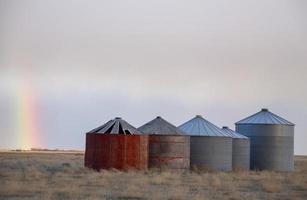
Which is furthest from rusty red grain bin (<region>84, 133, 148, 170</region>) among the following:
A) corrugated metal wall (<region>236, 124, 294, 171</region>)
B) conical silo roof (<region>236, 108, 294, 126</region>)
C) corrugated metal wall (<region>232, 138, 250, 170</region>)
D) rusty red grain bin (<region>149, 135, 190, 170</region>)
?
conical silo roof (<region>236, 108, 294, 126</region>)

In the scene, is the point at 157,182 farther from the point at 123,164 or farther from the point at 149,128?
the point at 149,128

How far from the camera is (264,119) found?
59531mm

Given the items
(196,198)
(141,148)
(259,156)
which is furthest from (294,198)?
(259,156)

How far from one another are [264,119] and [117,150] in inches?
781

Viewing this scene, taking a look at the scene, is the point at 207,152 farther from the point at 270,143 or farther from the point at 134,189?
the point at 134,189

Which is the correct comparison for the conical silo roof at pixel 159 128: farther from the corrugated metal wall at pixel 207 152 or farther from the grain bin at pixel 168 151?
the corrugated metal wall at pixel 207 152

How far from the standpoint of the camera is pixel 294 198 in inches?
1104

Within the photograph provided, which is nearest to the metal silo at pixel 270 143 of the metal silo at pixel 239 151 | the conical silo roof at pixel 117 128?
the metal silo at pixel 239 151

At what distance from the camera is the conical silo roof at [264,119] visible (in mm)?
59156

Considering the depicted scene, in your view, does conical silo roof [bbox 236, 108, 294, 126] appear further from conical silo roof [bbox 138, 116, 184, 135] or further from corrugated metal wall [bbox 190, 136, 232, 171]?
conical silo roof [bbox 138, 116, 184, 135]

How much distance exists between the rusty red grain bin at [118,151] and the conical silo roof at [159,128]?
2585 millimetres

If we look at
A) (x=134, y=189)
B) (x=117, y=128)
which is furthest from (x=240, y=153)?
(x=134, y=189)

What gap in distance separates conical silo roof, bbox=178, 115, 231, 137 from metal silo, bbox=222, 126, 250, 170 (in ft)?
4.44

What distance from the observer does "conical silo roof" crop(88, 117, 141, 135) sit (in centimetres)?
4609
